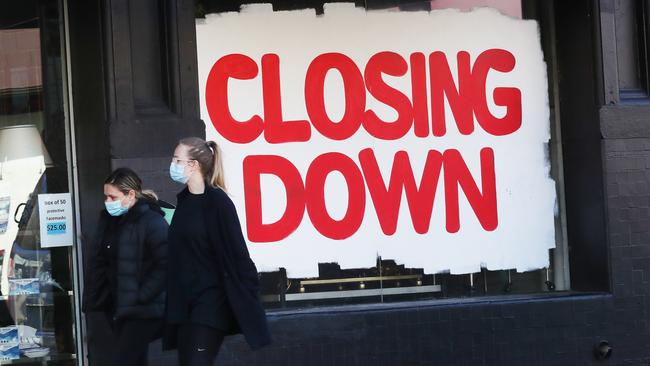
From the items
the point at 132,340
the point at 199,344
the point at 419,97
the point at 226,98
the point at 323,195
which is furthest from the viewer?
the point at 419,97

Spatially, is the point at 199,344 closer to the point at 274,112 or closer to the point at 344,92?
the point at 274,112

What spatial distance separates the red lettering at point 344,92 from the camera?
8.98 m

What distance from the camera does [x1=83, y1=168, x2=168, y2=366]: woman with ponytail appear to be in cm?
670

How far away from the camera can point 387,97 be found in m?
9.14

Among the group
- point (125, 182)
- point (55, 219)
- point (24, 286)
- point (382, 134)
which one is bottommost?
point (24, 286)

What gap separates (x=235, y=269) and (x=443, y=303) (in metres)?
3.31

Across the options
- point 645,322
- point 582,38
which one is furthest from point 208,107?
point 645,322

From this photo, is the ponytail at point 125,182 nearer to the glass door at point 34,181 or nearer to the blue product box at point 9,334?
the glass door at point 34,181

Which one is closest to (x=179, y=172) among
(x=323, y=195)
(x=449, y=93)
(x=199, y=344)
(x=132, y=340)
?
(x=199, y=344)

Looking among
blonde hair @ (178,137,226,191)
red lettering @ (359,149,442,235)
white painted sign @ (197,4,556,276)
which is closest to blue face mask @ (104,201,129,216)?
blonde hair @ (178,137,226,191)

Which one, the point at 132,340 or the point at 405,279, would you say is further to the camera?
the point at 405,279

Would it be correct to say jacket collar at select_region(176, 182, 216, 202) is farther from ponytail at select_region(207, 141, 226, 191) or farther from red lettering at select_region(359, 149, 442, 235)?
red lettering at select_region(359, 149, 442, 235)

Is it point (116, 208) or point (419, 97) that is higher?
point (419, 97)

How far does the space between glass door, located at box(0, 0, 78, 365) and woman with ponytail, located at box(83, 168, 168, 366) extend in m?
1.63
